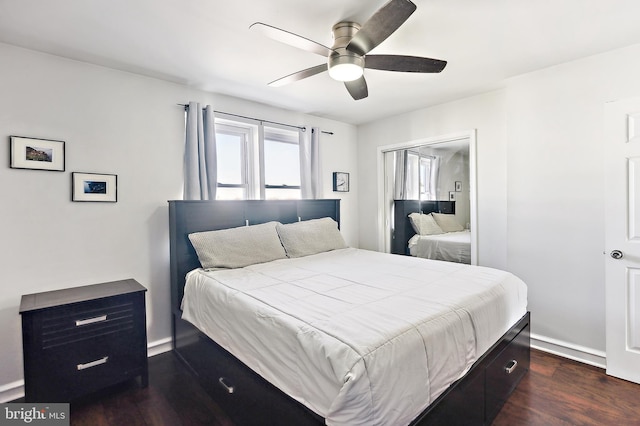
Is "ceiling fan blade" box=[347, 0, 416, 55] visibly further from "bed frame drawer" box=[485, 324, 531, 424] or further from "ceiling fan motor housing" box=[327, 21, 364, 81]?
"bed frame drawer" box=[485, 324, 531, 424]

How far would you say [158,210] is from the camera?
2.83 meters

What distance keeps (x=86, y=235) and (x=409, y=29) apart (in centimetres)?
284

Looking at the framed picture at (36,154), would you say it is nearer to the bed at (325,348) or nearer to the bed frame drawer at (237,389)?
the bed at (325,348)

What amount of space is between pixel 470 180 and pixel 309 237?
184 centimetres

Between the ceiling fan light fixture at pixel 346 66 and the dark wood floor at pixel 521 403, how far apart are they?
2261 mm

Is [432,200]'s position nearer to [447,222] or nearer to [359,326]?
[447,222]

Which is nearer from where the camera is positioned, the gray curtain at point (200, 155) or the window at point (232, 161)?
the gray curtain at point (200, 155)

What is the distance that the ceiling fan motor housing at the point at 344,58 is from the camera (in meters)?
1.90

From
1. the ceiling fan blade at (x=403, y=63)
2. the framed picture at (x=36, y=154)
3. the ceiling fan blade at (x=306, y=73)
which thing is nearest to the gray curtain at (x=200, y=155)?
the framed picture at (x=36, y=154)

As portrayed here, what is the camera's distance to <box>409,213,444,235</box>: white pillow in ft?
12.6

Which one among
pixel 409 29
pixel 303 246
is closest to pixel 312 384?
pixel 303 246

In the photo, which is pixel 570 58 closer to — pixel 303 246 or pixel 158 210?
pixel 303 246

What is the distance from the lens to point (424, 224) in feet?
12.9

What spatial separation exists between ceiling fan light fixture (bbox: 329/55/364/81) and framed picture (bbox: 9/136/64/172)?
6.95 ft
